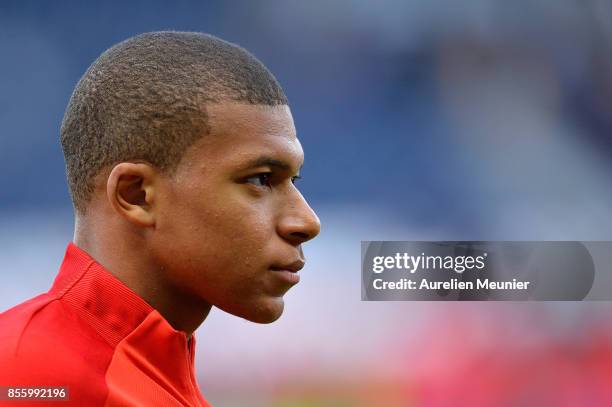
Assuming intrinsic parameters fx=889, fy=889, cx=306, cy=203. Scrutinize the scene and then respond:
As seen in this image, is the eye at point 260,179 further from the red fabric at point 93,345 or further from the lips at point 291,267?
the red fabric at point 93,345

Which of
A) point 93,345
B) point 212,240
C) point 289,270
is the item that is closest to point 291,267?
point 289,270

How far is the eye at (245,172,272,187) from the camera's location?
1.72 m

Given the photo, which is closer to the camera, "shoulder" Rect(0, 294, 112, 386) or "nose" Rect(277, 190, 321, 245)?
"shoulder" Rect(0, 294, 112, 386)

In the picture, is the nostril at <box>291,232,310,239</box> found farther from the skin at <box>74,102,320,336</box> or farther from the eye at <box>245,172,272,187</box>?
the eye at <box>245,172,272,187</box>

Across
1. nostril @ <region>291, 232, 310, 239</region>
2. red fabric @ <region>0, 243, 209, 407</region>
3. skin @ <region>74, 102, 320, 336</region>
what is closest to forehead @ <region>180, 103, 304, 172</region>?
skin @ <region>74, 102, 320, 336</region>

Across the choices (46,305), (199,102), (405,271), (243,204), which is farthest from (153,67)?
(405,271)

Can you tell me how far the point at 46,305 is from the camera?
1669mm

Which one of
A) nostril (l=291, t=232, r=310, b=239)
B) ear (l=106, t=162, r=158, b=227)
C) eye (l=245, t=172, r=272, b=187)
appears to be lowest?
nostril (l=291, t=232, r=310, b=239)

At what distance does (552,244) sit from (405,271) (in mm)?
757

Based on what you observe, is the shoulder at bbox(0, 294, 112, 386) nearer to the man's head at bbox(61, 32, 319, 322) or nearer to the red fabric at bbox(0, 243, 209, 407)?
the red fabric at bbox(0, 243, 209, 407)

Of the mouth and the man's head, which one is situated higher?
the man's head

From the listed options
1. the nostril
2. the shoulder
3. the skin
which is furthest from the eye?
the shoulder

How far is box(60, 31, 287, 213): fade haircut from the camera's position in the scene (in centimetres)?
170

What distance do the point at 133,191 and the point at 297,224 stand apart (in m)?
0.32
